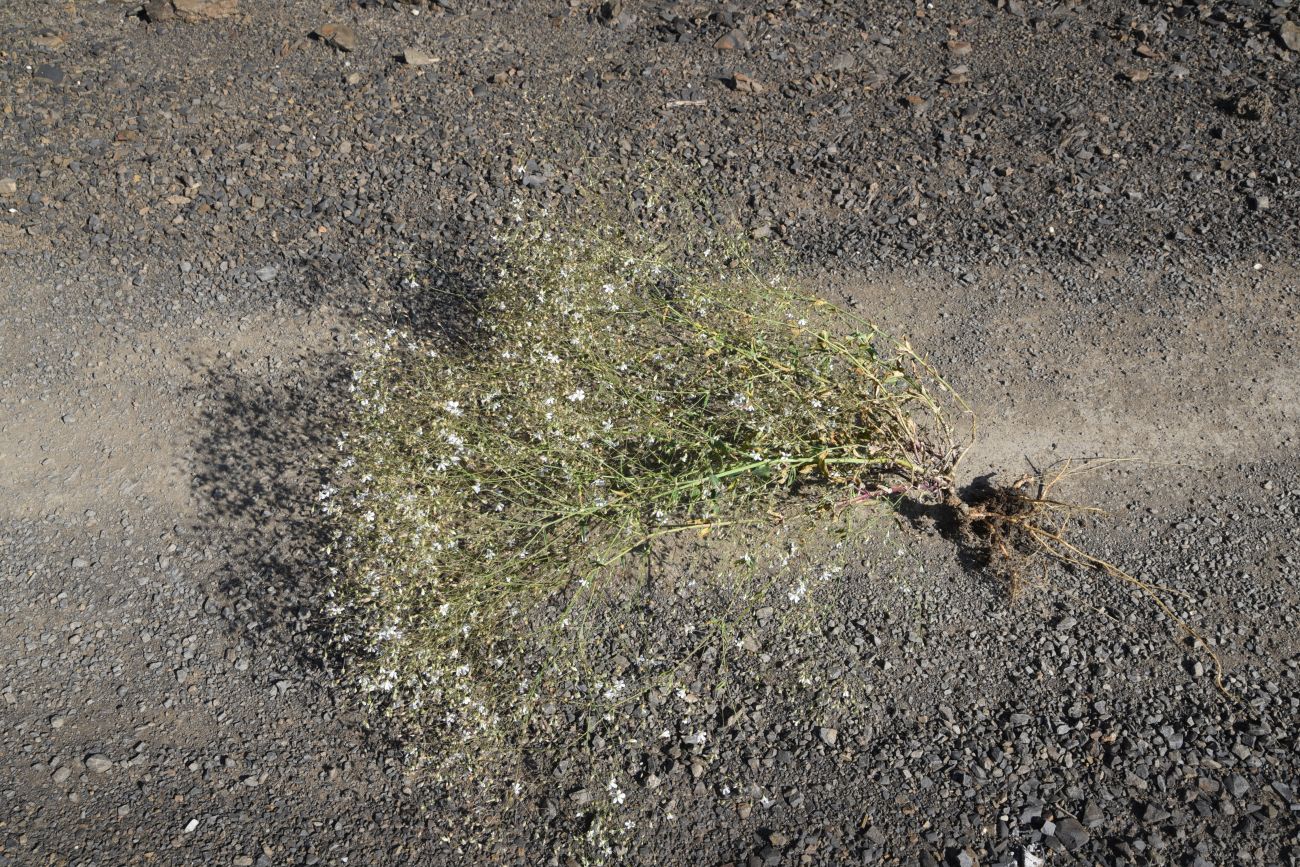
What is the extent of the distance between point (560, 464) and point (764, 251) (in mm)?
1917

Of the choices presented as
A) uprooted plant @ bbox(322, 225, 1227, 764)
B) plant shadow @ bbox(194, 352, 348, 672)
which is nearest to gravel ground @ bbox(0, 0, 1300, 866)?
plant shadow @ bbox(194, 352, 348, 672)

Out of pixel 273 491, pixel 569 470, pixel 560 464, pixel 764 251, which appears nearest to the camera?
pixel 569 470

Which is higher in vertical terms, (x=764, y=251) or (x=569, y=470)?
(x=764, y=251)

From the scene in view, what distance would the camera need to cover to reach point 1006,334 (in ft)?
15.3

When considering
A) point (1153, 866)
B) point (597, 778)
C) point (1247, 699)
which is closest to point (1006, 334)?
point (1247, 699)

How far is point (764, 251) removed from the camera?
16.2 feet

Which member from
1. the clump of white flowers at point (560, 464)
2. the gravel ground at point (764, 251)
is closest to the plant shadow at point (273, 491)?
the gravel ground at point (764, 251)

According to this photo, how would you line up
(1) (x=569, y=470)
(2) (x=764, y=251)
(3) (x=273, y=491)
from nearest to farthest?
(1) (x=569, y=470)
(3) (x=273, y=491)
(2) (x=764, y=251)

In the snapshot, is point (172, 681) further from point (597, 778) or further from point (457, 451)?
point (597, 778)

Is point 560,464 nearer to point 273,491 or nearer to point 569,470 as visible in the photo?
point 569,470

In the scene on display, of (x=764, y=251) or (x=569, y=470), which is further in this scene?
(x=764, y=251)

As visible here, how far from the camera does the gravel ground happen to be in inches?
131

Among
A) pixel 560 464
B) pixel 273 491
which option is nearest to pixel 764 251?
pixel 560 464

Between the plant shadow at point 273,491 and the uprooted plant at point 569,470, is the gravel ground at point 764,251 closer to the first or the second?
the plant shadow at point 273,491
